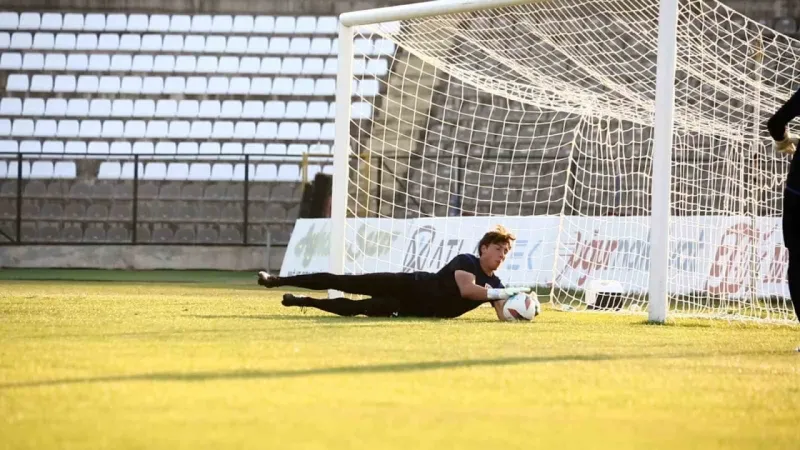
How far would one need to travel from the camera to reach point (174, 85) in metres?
21.3

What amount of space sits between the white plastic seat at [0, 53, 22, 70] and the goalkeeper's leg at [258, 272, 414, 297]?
48.9ft

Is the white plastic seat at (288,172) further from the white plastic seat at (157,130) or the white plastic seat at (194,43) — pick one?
the white plastic seat at (194,43)

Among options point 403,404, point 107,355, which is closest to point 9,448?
point 403,404

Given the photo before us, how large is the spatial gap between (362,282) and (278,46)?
1430 cm

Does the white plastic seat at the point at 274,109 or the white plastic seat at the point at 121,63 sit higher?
the white plastic seat at the point at 121,63

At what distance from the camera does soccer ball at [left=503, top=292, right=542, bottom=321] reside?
817 cm

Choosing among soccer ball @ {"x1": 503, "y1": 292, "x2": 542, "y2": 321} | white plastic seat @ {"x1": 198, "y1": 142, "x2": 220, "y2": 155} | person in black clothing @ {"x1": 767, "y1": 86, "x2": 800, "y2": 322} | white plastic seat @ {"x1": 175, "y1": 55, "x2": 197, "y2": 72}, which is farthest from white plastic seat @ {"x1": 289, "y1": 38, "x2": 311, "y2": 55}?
person in black clothing @ {"x1": 767, "y1": 86, "x2": 800, "y2": 322}

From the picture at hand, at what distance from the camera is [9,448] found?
2854 mm

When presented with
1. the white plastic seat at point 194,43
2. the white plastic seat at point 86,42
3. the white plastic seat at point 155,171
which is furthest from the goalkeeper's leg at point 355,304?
the white plastic seat at point 86,42

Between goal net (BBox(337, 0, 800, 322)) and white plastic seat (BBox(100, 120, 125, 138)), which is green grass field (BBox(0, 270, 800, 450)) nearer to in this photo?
goal net (BBox(337, 0, 800, 322))

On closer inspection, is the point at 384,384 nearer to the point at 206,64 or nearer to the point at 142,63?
the point at 206,64

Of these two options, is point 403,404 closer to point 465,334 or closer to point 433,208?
point 465,334

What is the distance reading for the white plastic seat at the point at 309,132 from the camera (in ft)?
68.3

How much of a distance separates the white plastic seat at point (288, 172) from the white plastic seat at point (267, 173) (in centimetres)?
8
